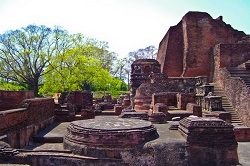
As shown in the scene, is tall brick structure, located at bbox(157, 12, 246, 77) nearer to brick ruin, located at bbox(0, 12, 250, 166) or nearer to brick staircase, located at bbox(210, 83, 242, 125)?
brick ruin, located at bbox(0, 12, 250, 166)

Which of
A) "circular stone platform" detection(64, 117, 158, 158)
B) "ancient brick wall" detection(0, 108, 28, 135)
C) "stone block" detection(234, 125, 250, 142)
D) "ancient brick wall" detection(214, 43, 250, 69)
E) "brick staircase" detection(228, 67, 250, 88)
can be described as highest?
"ancient brick wall" detection(214, 43, 250, 69)

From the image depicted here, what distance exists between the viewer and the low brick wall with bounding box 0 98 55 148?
7.02m

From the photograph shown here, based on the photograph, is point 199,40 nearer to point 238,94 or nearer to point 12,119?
point 238,94

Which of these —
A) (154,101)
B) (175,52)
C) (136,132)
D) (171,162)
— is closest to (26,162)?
(136,132)

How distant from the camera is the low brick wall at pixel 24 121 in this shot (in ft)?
23.0

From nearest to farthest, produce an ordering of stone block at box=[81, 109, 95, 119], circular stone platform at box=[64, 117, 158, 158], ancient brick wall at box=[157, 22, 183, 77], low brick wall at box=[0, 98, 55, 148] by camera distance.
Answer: circular stone platform at box=[64, 117, 158, 158] → low brick wall at box=[0, 98, 55, 148] → stone block at box=[81, 109, 95, 119] → ancient brick wall at box=[157, 22, 183, 77]

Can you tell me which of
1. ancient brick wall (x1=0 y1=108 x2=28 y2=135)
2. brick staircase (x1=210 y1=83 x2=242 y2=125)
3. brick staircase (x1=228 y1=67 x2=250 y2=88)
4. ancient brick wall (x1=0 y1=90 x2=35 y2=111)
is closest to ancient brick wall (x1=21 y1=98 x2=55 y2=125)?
ancient brick wall (x1=0 y1=108 x2=28 y2=135)

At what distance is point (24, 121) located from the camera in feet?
26.9

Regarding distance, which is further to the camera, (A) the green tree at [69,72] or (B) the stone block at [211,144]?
(A) the green tree at [69,72]

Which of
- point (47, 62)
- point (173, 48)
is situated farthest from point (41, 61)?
point (173, 48)

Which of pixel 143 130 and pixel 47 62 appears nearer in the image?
pixel 143 130

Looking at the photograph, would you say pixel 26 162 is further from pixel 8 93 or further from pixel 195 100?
pixel 195 100

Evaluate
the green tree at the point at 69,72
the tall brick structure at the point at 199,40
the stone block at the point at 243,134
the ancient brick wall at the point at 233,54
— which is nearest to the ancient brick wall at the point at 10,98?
the stone block at the point at 243,134

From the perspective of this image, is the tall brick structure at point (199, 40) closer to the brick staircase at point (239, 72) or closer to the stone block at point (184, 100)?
the brick staircase at point (239, 72)
